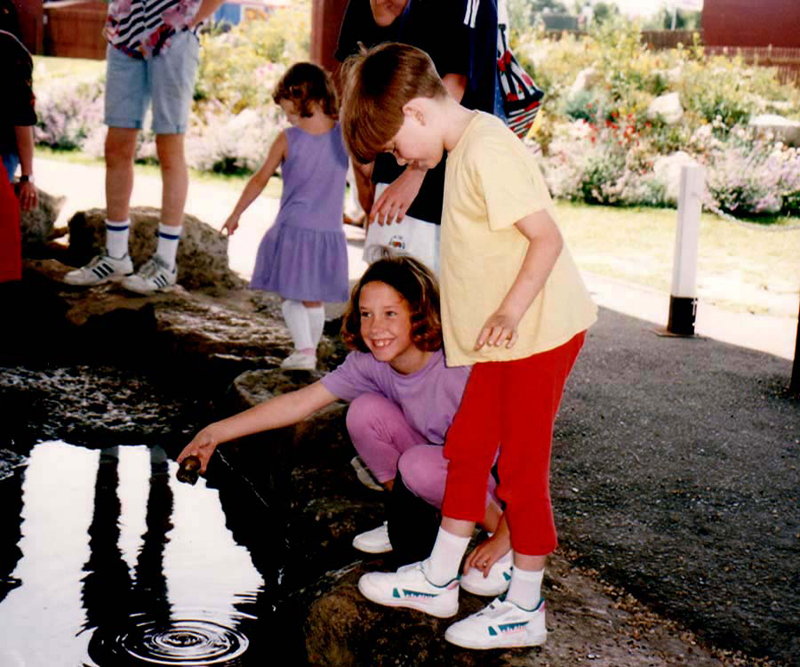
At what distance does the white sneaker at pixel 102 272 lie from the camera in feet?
18.1

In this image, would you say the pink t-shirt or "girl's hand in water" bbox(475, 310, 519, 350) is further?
the pink t-shirt

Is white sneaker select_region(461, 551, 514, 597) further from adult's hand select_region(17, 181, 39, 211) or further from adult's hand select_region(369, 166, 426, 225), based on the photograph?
adult's hand select_region(17, 181, 39, 211)

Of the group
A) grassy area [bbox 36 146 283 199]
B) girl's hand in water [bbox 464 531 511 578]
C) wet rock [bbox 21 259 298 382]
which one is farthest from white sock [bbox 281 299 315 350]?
grassy area [bbox 36 146 283 199]

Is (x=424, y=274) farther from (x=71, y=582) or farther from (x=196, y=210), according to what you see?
(x=196, y=210)

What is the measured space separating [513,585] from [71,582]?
1.29m


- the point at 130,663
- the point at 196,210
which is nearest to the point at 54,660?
the point at 130,663

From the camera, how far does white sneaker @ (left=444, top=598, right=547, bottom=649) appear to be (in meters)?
2.39

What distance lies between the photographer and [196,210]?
9297mm

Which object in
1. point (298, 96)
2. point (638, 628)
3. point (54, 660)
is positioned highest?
point (298, 96)

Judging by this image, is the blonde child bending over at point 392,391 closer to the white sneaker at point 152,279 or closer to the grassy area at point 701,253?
the white sneaker at point 152,279

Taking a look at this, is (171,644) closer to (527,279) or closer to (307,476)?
(307,476)

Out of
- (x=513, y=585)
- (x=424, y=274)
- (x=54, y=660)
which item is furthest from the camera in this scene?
(x=424, y=274)

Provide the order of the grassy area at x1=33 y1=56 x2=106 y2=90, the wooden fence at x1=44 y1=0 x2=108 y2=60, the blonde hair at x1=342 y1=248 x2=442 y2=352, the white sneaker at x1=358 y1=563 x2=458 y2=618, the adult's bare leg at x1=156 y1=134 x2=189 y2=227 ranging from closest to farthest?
1. the white sneaker at x1=358 y1=563 x2=458 y2=618
2. the blonde hair at x1=342 y1=248 x2=442 y2=352
3. the adult's bare leg at x1=156 y1=134 x2=189 y2=227
4. the grassy area at x1=33 y1=56 x2=106 y2=90
5. the wooden fence at x1=44 y1=0 x2=108 y2=60

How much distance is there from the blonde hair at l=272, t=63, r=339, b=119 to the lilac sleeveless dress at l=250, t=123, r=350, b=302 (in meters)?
0.11
